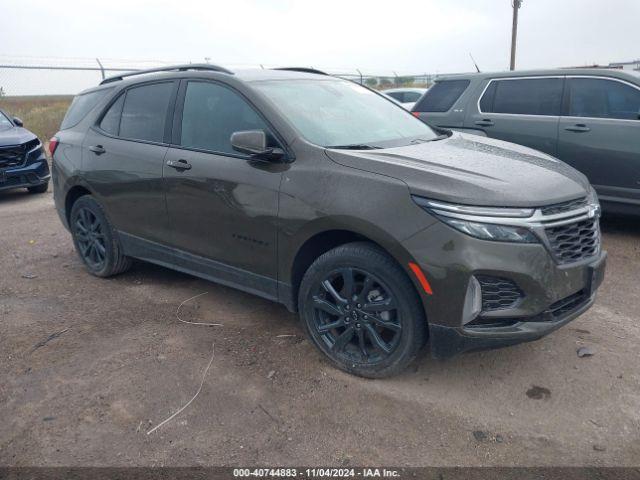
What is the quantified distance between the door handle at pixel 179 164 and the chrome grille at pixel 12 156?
6.06 m

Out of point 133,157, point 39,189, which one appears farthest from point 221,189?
point 39,189

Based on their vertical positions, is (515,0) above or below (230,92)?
above

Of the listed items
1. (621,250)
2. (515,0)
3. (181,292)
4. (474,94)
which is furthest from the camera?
(515,0)

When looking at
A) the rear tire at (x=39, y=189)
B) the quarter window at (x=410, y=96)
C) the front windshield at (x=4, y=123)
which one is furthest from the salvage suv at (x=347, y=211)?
the quarter window at (x=410, y=96)

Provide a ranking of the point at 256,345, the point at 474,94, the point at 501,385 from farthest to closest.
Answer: the point at 474,94, the point at 256,345, the point at 501,385

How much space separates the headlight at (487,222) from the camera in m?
2.74

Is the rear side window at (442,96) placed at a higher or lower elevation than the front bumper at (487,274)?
higher

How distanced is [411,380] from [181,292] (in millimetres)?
2268

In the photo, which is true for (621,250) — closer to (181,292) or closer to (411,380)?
(411,380)

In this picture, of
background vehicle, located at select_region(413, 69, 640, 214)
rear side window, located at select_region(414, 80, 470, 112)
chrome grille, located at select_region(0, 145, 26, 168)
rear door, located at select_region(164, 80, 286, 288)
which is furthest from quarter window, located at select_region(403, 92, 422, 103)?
rear door, located at select_region(164, 80, 286, 288)

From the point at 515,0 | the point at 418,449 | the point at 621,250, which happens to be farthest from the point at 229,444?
the point at 515,0

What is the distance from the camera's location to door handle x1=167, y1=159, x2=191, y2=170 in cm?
391

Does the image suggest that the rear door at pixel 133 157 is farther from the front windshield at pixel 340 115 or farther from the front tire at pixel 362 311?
the front tire at pixel 362 311

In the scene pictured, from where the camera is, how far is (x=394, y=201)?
292cm
